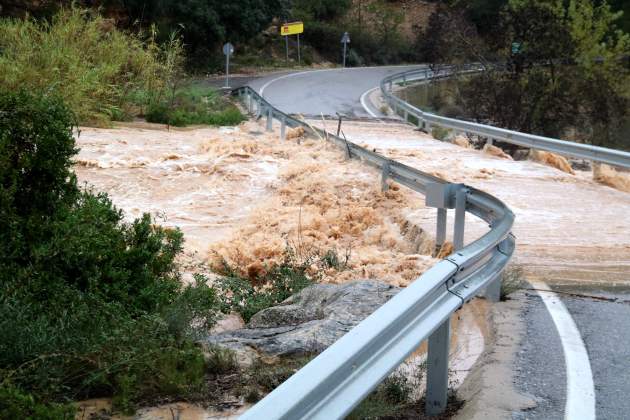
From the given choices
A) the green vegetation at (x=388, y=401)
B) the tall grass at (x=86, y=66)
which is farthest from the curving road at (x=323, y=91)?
the green vegetation at (x=388, y=401)

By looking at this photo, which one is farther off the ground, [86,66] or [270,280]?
[86,66]

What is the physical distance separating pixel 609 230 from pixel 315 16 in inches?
2543

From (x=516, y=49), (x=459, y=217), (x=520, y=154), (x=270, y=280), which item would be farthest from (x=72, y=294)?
(x=516, y=49)

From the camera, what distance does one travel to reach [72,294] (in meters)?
7.32

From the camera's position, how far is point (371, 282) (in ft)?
23.9

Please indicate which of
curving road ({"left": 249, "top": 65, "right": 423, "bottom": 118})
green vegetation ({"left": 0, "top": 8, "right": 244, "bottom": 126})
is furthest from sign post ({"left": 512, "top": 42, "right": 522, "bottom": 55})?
green vegetation ({"left": 0, "top": 8, "right": 244, "bottom": 126})

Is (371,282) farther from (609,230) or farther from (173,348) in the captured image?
(609,230)

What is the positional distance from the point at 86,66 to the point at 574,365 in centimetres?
2115

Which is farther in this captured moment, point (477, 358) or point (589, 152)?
point (589, 152)

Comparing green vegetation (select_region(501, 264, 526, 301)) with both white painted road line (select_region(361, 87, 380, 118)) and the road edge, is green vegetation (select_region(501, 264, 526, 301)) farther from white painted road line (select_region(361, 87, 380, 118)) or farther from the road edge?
white painted road line (select_region(361, 87, 380, 118))

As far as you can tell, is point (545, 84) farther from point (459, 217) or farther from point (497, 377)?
point (497, 377)

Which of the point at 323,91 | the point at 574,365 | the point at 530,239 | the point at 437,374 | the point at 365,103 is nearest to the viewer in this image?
the point at 437,374

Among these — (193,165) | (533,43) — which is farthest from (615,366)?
(533,43)

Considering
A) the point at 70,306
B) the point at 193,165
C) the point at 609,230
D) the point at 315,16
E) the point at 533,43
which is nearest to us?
the point at 70,306
